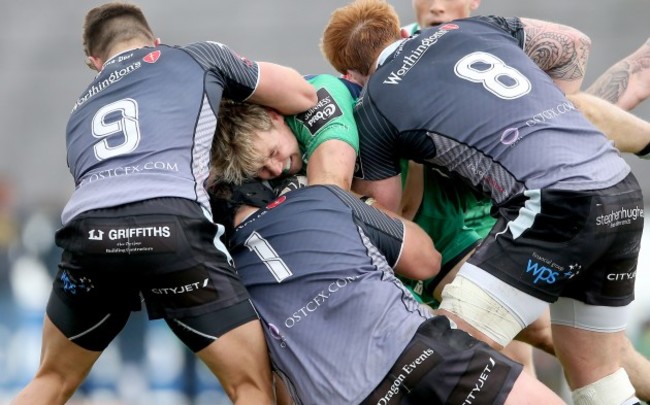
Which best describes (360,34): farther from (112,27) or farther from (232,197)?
(112,27)

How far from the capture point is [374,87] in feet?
15.5

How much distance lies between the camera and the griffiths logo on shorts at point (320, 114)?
480 centimetres

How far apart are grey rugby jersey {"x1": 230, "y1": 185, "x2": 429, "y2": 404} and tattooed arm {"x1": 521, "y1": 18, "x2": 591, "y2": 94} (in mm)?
1195

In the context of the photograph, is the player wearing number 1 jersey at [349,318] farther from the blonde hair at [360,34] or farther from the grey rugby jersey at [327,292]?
the blonde hair at [360,34]

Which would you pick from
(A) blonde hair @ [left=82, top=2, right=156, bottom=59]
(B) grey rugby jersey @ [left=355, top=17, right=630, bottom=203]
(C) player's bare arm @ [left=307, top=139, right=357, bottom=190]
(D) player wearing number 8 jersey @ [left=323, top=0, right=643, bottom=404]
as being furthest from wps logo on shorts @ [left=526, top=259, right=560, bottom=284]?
(A) blonde hair @ [left=82, top=2, right=156, bottom=59]

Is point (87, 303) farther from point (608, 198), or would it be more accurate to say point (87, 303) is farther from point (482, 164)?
point (608, 198)

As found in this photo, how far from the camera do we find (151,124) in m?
4.38

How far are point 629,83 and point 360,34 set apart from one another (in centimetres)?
144

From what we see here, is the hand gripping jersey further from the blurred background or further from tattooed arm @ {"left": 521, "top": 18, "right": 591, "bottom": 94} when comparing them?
the blurred background

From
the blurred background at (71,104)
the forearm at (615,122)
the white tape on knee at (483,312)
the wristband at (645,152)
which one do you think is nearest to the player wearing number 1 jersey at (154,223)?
the white tape on knee at (483,312)

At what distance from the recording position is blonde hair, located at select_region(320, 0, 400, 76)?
16.6ft

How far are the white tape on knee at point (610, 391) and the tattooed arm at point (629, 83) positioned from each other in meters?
1.50

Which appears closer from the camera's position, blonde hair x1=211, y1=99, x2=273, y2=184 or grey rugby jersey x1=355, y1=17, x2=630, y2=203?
grey rugby jersey x1=355, y1=17, x2=630, y2=203

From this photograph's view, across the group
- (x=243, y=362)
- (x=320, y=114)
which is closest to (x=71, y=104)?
(x=320, y=114)
